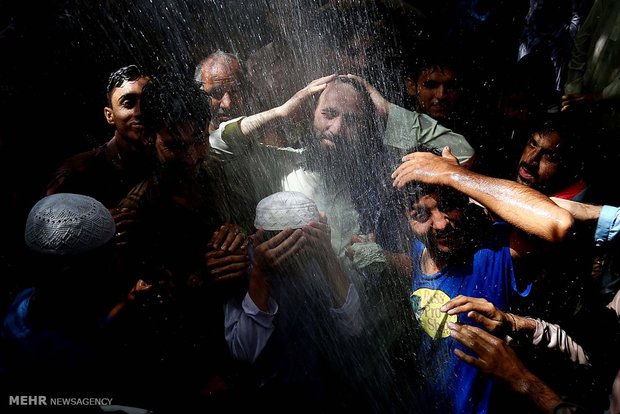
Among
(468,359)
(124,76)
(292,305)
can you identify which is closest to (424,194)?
(468,359)

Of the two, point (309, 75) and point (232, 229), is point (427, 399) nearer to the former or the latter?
point (232, 229)

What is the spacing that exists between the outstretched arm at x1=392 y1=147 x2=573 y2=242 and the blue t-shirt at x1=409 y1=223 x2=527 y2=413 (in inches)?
11.4

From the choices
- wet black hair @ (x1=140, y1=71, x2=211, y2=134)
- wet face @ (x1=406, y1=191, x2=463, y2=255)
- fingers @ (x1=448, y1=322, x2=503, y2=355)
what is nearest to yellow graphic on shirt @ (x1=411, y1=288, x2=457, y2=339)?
fingers @ (x1=448, y1=322, x2=503, y2=355)

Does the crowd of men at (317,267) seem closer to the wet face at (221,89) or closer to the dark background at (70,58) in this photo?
the wet face at (221,89)

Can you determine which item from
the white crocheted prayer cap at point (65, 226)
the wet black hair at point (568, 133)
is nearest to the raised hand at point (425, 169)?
the wet black hair at point (568, 133)

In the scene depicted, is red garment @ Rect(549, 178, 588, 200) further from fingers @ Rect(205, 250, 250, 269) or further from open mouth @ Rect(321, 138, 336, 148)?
fingers @ Rect(205, 250, 250, 269)

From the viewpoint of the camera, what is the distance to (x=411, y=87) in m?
4.24

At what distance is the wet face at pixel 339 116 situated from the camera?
309 centimetres

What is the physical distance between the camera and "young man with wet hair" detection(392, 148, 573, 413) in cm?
226

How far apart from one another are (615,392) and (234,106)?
3.67 meters

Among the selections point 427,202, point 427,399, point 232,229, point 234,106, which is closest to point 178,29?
point 234,106

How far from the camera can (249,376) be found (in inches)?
95.7

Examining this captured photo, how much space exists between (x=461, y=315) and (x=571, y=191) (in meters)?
1.78

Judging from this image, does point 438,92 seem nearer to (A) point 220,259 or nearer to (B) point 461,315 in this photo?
(B) point 461,315
